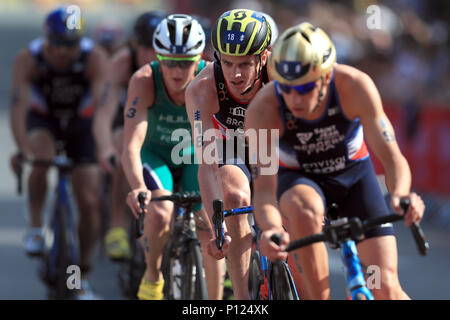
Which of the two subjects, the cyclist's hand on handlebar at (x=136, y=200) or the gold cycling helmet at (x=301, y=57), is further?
the cyclist's hand on handlebar at (x=136, y=200)

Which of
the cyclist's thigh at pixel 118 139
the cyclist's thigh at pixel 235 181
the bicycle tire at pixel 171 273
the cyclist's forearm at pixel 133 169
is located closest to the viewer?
the cyclist's thigh at pixel 235 181

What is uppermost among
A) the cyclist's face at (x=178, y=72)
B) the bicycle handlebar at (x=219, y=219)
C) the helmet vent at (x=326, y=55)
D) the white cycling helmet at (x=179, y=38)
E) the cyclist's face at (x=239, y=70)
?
the white cycling helmet at (x=179, y=38)

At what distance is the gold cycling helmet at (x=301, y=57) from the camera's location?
541cm

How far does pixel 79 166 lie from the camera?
380 inches

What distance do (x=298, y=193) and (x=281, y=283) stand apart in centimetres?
86

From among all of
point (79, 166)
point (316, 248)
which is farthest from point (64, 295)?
point (316, 248)

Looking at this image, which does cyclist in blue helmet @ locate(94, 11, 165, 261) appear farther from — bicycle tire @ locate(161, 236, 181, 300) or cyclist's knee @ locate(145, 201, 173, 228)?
bicycle tire @ locate(161, 236, 181, 300)

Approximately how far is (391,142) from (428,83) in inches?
393

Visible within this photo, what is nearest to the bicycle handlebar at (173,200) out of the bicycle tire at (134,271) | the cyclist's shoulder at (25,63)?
the bicycle tire at (134,271)

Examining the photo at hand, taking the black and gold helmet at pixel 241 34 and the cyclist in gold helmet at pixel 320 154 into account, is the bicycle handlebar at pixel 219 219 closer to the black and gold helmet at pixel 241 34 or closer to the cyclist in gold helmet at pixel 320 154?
the cyclist in gold helmet at pixel 320 154

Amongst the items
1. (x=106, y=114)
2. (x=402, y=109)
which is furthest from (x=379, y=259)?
(x=402, y=109)

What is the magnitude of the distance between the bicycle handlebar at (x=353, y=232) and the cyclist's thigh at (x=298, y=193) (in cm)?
27

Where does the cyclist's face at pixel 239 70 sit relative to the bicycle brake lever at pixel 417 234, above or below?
above
